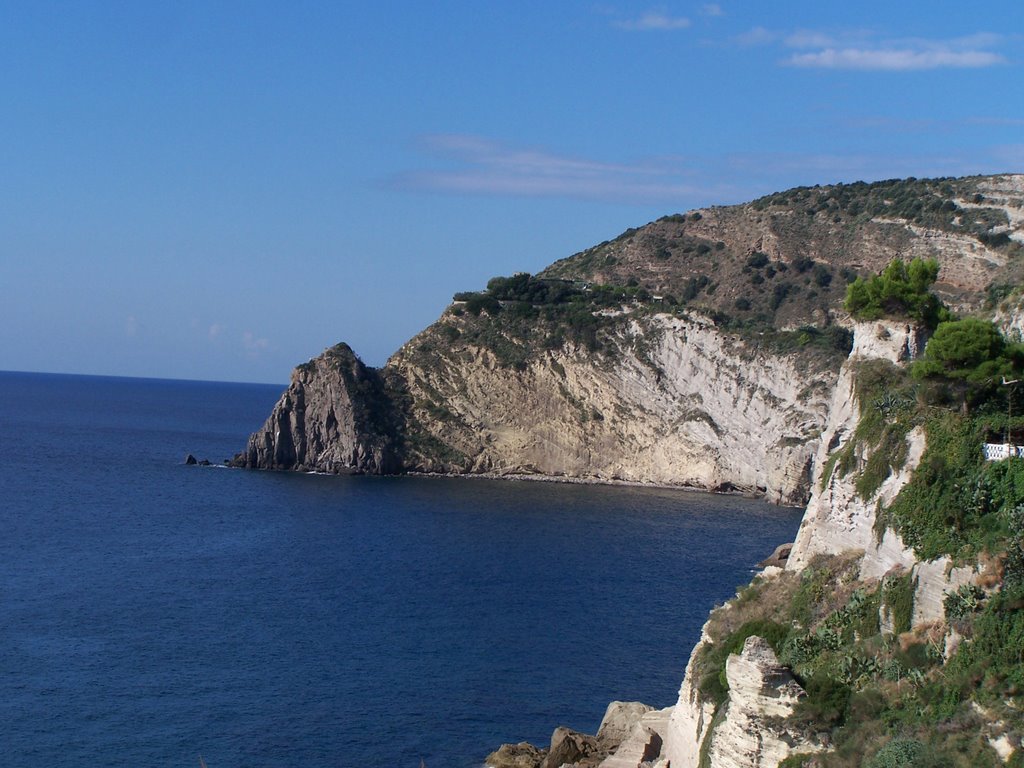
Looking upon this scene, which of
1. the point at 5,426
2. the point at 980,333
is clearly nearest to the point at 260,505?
the point at 980,333

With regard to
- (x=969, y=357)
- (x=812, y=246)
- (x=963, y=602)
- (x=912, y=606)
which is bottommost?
(x=912, y=606)

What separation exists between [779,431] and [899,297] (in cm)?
6699

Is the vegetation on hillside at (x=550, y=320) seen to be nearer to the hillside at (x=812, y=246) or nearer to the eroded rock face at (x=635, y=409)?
the eroded rock face at (x=635, y=409)

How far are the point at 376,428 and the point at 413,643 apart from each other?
191ft

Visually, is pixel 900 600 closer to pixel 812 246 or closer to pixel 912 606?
pixel 912 606

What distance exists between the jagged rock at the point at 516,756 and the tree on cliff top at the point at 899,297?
14983mm

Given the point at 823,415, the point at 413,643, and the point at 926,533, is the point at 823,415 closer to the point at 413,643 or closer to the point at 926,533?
the point at 413,643

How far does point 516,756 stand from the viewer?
33.4 metres

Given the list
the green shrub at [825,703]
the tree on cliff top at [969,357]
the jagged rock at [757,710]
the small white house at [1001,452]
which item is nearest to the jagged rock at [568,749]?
the jagged rock at [757,710]

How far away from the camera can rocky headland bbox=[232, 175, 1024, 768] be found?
67.8 feet

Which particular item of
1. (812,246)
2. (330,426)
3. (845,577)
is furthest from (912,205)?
(845,577)

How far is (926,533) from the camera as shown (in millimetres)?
21812

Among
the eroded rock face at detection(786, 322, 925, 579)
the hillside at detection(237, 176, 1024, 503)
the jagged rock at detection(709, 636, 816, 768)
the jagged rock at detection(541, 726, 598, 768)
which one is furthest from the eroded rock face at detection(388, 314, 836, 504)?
the jagged rock at detection(709, 636, 816, 768)

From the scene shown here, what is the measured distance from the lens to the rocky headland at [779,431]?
20656mm
